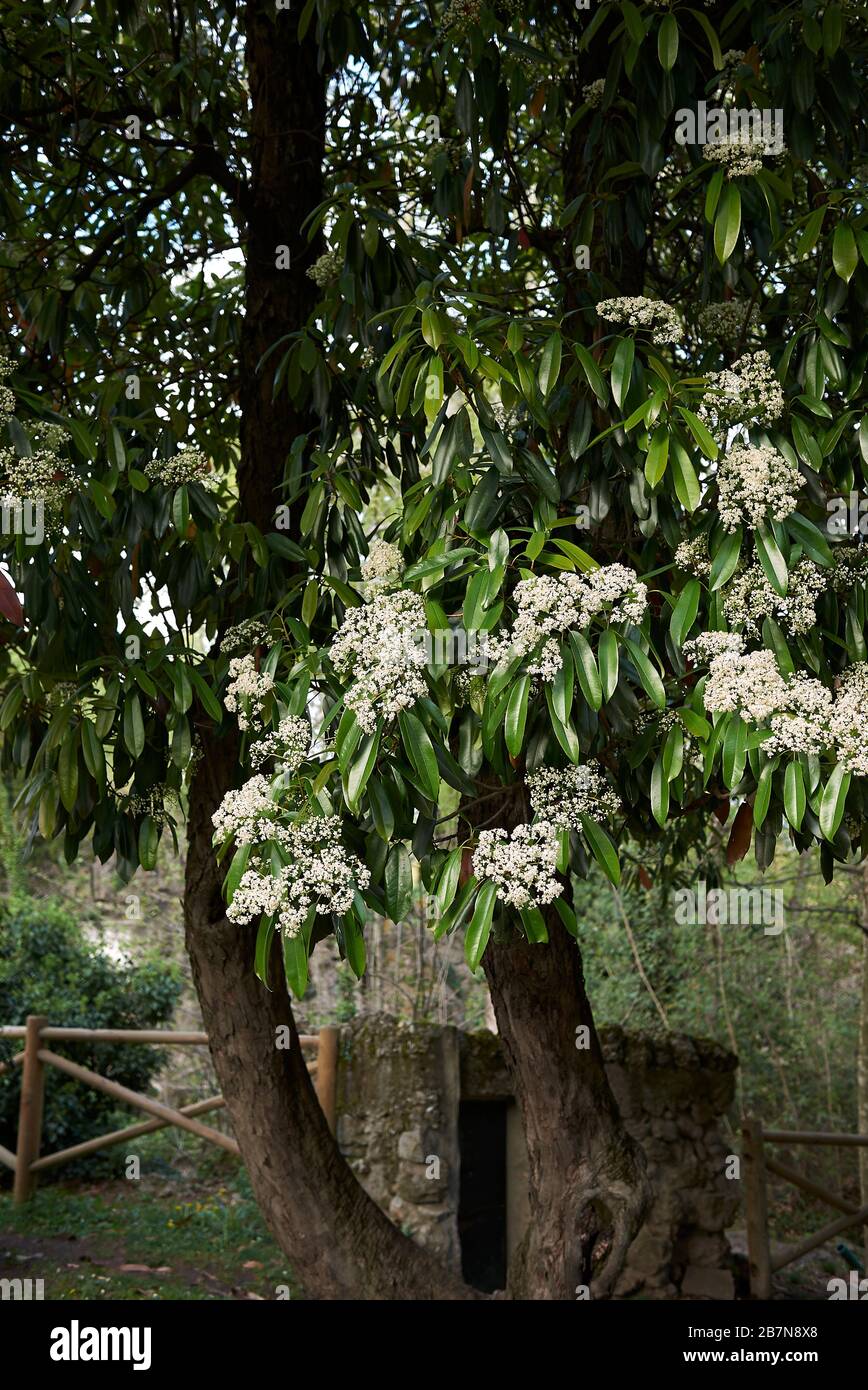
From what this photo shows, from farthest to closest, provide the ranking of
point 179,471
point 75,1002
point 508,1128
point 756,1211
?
point 75,1002 → point 508,1128 → point 756,1211 → point 179,471

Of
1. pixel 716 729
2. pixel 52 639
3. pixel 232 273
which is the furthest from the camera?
pixel 232 273

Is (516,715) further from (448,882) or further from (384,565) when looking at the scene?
(384,565)

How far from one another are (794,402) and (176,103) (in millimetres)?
2328

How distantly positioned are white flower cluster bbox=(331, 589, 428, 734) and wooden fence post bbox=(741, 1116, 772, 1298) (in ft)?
13.5

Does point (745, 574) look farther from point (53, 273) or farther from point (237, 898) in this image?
point (53, 273)

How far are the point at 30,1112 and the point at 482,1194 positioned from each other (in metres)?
2.29

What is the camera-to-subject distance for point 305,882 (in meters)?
2.06

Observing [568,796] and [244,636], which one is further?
[244,636]

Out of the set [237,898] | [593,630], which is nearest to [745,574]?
[593,630]

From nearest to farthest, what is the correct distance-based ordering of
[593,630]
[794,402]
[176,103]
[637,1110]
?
[593,630]
[794,402]
[176,103]
[637,1110]

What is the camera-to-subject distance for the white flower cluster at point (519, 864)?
6.84ft

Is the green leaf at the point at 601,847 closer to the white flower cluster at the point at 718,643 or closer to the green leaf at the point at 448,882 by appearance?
the green leaf at the point at 448,882

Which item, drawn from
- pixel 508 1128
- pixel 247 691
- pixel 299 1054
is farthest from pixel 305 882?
pixel 508 1128

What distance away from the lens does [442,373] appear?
2.21m
